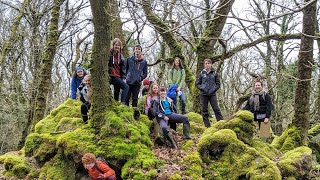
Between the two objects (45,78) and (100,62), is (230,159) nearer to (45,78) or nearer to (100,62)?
(100,62)

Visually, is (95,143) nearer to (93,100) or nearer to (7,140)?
(93,100)

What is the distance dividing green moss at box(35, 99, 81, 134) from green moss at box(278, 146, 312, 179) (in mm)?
5270

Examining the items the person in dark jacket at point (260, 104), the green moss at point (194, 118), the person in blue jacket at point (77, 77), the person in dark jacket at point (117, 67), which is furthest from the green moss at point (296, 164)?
the person in blue jacket at point (77, 77)

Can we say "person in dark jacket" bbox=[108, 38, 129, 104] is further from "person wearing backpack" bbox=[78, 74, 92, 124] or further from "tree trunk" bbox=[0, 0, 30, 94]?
"tree trunk" bbox=[0, 0, 30, 94]

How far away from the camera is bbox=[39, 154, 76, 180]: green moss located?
284 inches

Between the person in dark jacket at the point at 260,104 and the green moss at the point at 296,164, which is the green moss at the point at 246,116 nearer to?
the person in dark jacket at the point at 260,104

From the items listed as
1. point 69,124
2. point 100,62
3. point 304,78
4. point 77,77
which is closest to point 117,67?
point 100,62

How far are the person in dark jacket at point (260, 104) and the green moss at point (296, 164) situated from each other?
102 centimetres

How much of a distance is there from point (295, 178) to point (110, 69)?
4720 mm

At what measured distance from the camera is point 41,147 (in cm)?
784

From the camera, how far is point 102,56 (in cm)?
724

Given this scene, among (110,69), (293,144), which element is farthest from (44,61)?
(293,144)

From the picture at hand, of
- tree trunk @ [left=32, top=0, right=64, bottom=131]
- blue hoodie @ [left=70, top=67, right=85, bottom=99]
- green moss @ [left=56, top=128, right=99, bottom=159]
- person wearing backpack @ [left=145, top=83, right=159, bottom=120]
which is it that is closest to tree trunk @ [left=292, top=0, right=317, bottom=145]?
person wearing backpack @ [left=145, top=83, right=159, bottom=120]

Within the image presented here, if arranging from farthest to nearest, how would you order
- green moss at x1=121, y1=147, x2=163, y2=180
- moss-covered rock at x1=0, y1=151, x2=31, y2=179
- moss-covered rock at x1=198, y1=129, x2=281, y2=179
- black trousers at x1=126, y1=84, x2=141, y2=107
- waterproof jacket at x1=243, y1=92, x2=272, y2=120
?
black trousers at x1=126, y1=84, x2=141, y2=107 < waterproof jacket at x1=243, y1=92, x2=272, y2=120 < moss-covered rock at x1=0, y1=151, x2=31, y2=179 < moss-covered rock at x1=198, y1=129, x2=281, y2=179 < green moss at x1=121, y1=147, x2=163, y2=180
